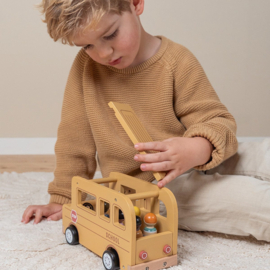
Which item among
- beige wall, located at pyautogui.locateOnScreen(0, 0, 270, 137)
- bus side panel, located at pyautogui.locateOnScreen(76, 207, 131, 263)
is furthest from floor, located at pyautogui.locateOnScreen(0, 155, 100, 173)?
bus side panel, located at pyautogui.locateOnScreen(76, 207, 131, 263)

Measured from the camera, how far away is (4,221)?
2.85ft

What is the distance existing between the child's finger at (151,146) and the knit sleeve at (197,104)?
0.45 ft

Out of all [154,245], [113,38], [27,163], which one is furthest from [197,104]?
[27,163]

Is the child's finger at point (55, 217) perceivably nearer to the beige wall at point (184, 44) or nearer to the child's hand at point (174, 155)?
the child's hand at point (174, 155)

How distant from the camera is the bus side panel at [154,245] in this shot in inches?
22.7

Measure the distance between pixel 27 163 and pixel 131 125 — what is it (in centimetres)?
119

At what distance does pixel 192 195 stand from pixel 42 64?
1.44m

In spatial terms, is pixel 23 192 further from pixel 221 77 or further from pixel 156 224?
pixel 221 77

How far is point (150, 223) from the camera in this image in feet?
2.07

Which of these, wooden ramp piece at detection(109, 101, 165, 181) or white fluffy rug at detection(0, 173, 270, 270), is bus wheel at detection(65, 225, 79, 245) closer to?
white fluffy rug at detection(0, 173, 270, 270)

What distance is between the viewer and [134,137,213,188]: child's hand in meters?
0.65

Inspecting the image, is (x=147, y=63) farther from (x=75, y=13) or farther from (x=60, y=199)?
(x=60, y=199)

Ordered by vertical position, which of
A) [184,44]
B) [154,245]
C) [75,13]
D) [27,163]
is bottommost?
[27,163]

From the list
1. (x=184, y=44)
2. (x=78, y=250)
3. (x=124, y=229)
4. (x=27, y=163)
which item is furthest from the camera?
(x=184, y=44)
